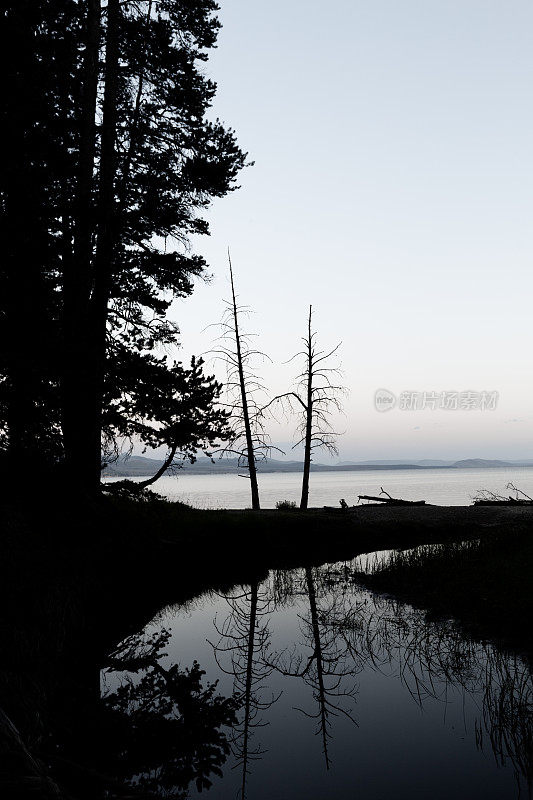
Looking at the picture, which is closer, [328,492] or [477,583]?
[477,583]

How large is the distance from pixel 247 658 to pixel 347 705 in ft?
7.87

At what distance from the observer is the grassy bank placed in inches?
369

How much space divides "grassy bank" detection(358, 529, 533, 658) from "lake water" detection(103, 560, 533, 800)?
0.62 meters

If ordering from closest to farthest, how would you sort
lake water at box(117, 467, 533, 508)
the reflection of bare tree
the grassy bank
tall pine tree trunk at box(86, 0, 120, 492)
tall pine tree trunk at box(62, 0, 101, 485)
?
1. the reflection of bare tree
2. the grassy bank
3. tall pine tree trunk at box(62, 0, 101, 485)
4. tall pine tree trunk at box(86, 0, 120, 492)
5. lake water at box(117, 467, 533, 508)

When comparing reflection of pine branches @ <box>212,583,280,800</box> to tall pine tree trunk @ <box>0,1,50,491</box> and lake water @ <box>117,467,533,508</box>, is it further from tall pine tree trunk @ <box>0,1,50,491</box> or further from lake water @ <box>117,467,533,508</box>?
lake water @ <box>117,467,533,508</box>

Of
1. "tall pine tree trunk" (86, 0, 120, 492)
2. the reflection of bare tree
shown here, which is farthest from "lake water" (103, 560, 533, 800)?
"tall pine tree trunk" (86, 0, 120, 492)

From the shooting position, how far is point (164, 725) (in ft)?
21.4

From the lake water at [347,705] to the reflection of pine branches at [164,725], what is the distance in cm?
3

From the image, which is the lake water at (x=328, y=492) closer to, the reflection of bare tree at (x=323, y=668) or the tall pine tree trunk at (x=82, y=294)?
the tall pine tree trunk at (x=82, y=294)

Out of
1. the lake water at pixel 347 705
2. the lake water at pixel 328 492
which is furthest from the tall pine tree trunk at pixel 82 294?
the lake water at pixel 328 492

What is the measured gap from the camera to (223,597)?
43.0ft

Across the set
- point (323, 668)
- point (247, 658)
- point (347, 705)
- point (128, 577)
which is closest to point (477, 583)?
point (323, 668)

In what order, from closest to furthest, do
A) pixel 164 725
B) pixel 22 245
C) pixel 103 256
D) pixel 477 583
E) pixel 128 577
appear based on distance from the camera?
pixel 164 725 → pixel 22 245 → pixel 477 583 → pixel 128 577 → pixel 103 256

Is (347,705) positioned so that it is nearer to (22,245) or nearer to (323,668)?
(323,668)
